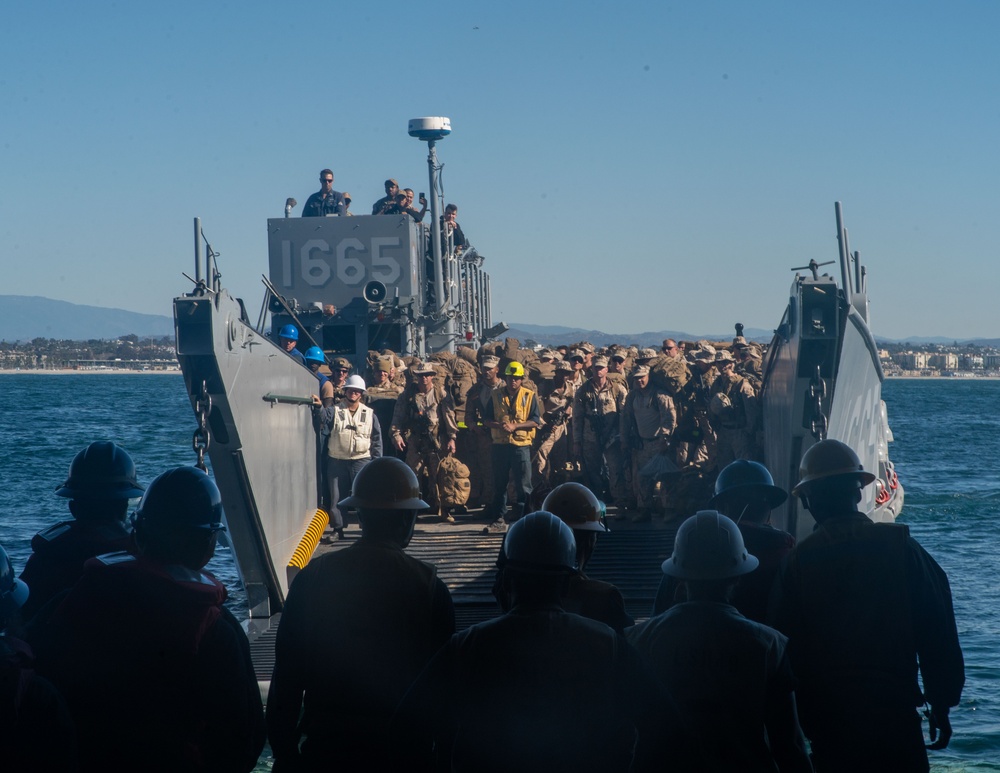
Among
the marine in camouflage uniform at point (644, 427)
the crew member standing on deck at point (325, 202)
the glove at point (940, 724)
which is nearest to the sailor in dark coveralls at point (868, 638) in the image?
the glove at point (940, 724)

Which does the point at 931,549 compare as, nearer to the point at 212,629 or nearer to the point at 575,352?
the point at 575,352

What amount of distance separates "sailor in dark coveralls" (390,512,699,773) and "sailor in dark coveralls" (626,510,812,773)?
261 millimetres

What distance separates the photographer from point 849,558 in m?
4.12

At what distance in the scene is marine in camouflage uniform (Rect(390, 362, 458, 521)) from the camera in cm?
Result: 1075

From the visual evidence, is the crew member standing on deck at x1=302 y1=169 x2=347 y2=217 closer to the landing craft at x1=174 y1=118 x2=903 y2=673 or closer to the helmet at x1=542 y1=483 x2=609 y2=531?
the landing craft at x1=174 y1=118 x2=903 y2=673

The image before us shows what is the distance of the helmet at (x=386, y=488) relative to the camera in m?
3.84

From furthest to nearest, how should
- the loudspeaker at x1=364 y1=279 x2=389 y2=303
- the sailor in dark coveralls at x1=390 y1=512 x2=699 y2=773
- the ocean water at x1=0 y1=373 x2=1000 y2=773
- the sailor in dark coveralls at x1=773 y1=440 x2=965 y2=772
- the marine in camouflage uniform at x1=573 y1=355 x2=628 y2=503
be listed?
1. the loudspeaker at x1=364 y1=279 x2=389 y2=303
2. the ocean water at x1=0 y1=373 x2=1000 y2=773
3. the marine in camouflage uniform at x1=573 y1=355 x2=628 y2=503
4. the sailor in dark coveralls at x1=773 y1=440 x2=965 y2=772
5. the sailor in dark coveralls at x1=390 y1=512 x2=699 y2=773

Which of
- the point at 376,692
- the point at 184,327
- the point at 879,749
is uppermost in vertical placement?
the point at 184,327

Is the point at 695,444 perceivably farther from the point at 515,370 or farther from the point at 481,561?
the point at 481,561

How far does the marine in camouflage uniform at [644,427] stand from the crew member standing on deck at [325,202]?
6139 mm

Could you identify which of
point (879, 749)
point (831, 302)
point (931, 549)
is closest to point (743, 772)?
point (879, 749)

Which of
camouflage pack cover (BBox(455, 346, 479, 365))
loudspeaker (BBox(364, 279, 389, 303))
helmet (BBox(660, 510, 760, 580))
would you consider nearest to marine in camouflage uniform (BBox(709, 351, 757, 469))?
camouflage pack cover (BBox(455, 346, 479, 365))

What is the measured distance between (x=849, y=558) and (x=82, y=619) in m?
2.50

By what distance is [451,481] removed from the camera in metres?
10.7
